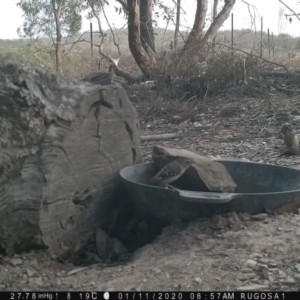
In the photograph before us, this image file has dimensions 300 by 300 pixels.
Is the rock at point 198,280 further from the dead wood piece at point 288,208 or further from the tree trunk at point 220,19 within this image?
the tree trunk at point 220,19

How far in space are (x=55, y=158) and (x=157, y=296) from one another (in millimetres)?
1213

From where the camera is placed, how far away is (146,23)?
13070mm

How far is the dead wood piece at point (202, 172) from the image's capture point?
396 cm

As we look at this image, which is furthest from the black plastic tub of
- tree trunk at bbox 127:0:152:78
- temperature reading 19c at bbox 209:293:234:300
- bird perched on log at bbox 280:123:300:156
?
tree trunk at bbox 127:0:152:78

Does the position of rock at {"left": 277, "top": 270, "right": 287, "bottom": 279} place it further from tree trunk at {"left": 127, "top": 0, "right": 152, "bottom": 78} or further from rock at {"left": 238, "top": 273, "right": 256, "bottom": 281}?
tree trunk at {"left": 127, "top": 0, "right": 152, "bottom": 78}

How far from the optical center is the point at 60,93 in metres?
3.86

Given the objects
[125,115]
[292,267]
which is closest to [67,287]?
[292,267]

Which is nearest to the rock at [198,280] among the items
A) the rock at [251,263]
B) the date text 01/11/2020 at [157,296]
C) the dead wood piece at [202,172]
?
the date text 01/11/2020 at [157,296]

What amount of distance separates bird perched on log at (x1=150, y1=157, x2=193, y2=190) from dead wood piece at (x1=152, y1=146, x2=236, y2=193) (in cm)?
4

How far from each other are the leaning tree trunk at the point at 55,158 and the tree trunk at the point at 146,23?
29.2 ft

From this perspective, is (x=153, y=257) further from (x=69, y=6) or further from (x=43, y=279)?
(x=69, y=6)

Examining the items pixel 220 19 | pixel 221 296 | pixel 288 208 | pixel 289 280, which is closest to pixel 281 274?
pixel 289 280

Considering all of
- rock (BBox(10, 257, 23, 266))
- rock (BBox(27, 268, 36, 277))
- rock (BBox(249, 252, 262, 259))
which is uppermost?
rock (BBox(249, 252, 262, 259))

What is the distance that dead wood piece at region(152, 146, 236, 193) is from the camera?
3963 mm
